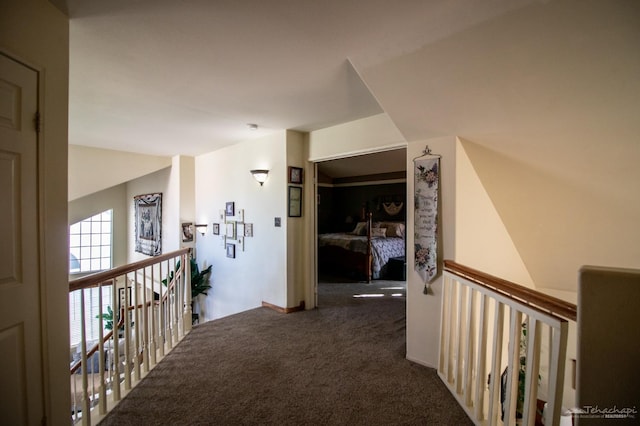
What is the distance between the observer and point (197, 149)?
5.03m

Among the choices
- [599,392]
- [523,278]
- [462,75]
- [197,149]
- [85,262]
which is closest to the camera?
[599,392]

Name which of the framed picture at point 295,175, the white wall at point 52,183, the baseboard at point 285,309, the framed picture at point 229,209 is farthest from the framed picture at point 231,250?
the white wall at point 52,183

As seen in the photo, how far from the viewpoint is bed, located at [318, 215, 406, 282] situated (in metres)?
5.71

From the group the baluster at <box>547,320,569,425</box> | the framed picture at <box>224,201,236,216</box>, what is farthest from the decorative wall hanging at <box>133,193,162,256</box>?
the baluster at <box>547,320,569,425</box>

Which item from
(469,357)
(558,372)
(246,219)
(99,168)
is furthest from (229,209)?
(558,372)

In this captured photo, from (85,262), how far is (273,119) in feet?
21.4

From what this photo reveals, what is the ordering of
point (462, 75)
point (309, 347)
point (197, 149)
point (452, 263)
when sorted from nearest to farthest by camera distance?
point (462, 75)
point (452, 263)
point (309, 347)
point (197, 149)

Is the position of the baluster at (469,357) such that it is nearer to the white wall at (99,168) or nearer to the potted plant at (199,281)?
the potted plant at (199,281)

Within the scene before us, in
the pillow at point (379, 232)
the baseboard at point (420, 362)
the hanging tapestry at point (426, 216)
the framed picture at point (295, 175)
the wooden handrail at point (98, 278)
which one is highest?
the framed picture at point (295, 175)

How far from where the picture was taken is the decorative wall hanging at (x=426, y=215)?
2.45 metres

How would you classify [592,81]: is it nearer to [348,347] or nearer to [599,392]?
[599,392]

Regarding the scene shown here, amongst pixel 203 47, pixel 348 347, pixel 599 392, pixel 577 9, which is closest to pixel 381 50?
pixel 577 9

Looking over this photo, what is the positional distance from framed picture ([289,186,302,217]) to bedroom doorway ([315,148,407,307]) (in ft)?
0.97

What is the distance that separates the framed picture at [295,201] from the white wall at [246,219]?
8 centimetres
